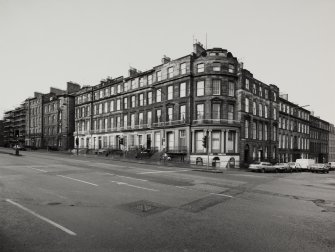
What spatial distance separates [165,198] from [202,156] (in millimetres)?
23699

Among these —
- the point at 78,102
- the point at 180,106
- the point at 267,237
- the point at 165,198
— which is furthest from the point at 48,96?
the point at 267,237

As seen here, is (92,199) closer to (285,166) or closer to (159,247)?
(159,247)

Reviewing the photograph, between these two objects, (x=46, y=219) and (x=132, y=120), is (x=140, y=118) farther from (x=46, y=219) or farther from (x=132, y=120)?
(x=46, y=219)

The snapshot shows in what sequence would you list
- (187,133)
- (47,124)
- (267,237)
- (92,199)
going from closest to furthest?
(267,237)
(92,199)
(187,133)
(47,124)

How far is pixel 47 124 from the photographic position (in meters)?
66.8

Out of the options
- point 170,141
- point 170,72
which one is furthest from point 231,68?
point 170,141

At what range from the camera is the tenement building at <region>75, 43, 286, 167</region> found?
1300 inches

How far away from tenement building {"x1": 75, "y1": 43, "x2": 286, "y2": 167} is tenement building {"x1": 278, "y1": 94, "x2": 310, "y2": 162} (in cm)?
542

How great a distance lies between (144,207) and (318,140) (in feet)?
263

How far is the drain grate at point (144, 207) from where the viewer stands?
301 inches

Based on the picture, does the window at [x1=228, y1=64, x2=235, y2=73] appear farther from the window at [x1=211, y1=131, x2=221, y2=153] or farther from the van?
the van

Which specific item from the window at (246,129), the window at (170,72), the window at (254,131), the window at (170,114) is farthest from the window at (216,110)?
the window at (254,131)

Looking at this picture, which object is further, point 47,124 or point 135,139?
point 47,124

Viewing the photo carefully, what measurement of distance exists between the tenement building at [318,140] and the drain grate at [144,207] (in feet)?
227
